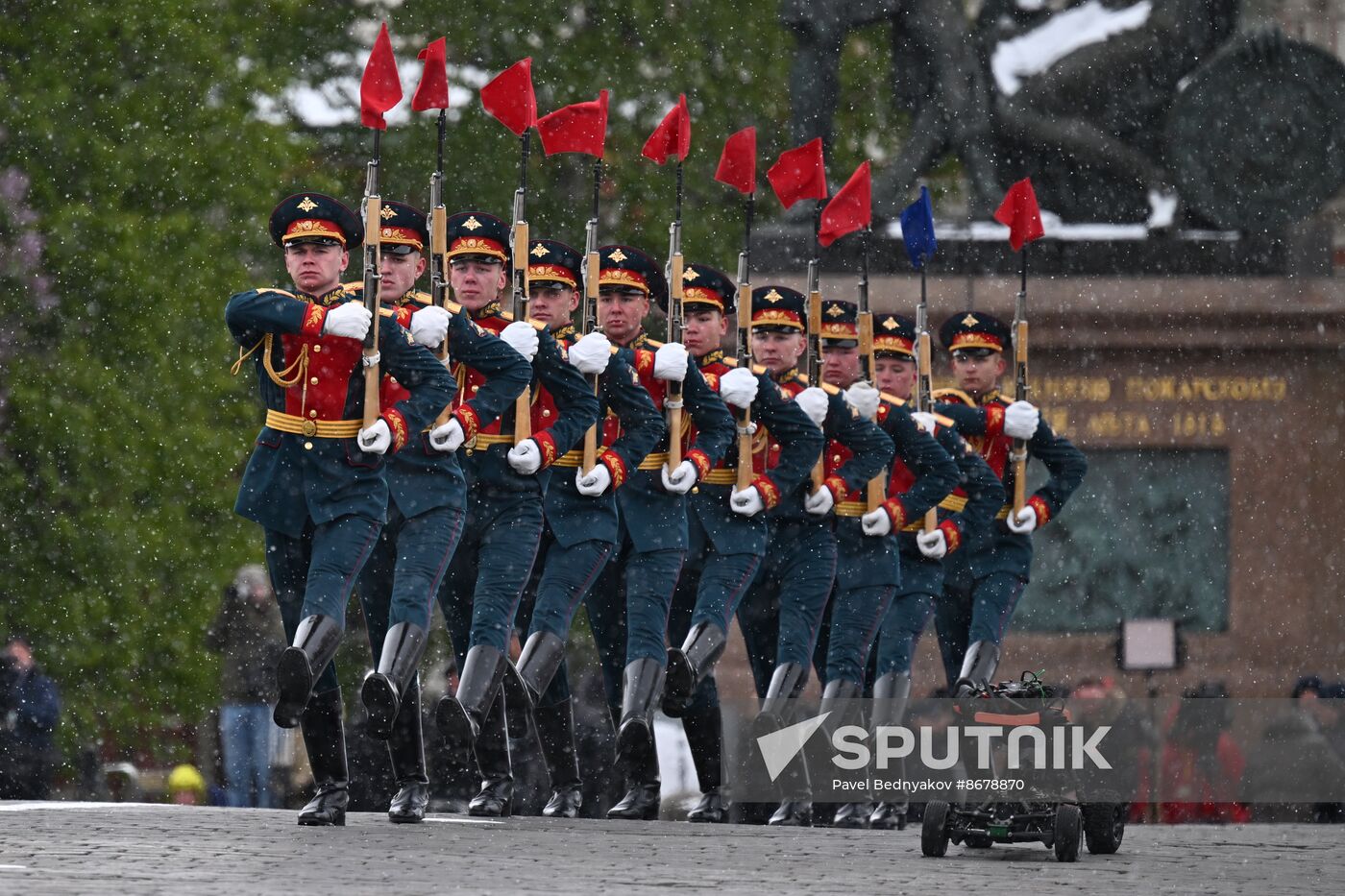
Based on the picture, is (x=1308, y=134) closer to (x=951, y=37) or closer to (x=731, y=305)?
(x=951, y=37)

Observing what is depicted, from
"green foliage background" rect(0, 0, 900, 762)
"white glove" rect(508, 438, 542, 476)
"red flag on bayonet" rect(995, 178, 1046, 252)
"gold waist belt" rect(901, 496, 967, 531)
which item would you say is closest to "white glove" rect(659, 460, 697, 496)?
"white glove" rect(508, 438, 542, 476)

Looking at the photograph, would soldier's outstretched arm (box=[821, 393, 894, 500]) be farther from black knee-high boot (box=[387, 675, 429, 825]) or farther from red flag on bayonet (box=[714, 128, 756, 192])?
black knee-high boot (box=[387, 675, 429, 825])

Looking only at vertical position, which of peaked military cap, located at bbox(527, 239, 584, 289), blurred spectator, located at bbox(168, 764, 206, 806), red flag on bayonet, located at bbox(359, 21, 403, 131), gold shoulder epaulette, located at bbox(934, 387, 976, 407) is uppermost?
red flag on bayonet, located at bbox(359, 21, 403, 131)

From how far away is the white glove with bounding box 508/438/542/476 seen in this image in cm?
1264

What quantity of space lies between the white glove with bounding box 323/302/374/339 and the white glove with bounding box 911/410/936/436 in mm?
4405

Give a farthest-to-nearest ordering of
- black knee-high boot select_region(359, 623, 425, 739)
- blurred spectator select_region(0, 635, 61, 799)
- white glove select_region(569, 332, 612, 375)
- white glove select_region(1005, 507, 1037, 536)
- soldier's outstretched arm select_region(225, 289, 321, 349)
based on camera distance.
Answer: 1. blurred spectator select_region(0, 635, 61, 799)
2. white glove select_region(1005, 507, 1037, 536)
3. white glove select_region(569, 332, 612, 375)
4. soldier's outstretched arm select_region(225, 289, 321, 349)
5. black knee-high boot select_region(359, 623, 425, 739)

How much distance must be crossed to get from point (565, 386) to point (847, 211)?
3074 millimetres

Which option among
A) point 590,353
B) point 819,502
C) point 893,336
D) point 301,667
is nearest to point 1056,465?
point 893,336

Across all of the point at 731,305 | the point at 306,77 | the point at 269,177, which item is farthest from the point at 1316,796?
the point at 306,77

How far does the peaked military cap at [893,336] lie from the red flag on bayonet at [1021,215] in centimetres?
102

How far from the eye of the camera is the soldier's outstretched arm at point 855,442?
14844 millimetres

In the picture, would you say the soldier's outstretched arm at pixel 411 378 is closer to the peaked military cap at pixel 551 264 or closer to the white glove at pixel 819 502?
the peaked military cap at pixel 551 264

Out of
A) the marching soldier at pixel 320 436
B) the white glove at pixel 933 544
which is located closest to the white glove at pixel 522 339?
the marching soldier at pixel 320 436

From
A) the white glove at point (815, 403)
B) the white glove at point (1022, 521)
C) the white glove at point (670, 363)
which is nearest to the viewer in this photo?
the white glove at point (670, 363)
